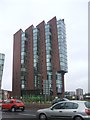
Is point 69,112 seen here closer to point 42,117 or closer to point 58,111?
point 58,111

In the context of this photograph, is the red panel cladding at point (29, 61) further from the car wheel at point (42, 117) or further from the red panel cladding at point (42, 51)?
the car wheel at point (42, 117)

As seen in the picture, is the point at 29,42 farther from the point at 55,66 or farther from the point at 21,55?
the point at 55,66

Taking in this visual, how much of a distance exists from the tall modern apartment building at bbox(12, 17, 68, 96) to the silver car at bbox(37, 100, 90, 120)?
80.3 m

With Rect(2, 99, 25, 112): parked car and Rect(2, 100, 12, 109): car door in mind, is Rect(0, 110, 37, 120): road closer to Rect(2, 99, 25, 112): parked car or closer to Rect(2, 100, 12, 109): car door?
Rect(2, 99, 25, 112): parked car

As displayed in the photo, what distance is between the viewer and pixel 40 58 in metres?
107

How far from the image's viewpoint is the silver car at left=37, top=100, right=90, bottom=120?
19078 millimetres

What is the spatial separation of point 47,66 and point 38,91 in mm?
8908

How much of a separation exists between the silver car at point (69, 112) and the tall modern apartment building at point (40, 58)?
80269 mm

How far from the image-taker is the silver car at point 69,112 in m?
19.1

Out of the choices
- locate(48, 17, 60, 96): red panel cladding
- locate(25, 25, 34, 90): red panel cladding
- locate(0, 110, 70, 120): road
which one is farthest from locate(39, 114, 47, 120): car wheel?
locate(25, 25, 34, 90): red panel cladding

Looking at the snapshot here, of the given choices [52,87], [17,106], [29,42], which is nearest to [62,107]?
[17,106]

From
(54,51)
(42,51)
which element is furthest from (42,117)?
(42,51)

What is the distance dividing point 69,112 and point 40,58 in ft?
287

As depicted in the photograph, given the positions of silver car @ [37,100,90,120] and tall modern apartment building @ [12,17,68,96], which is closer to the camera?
silver car @ [37,100,90,120]
